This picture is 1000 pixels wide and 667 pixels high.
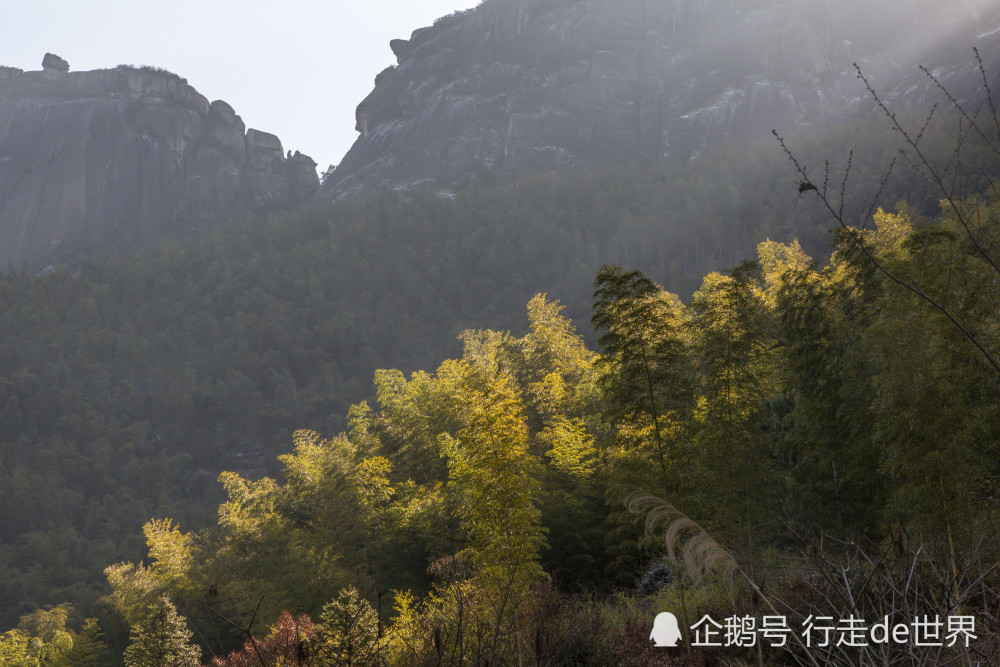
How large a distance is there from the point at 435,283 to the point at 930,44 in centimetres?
9344

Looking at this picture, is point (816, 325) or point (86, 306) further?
point (86, 306)

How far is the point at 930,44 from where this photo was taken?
108 m

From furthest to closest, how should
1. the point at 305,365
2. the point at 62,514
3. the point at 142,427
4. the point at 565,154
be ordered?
the point at 565,154 → the point at 305,365 → the point at 142,427 → the point at 62,514

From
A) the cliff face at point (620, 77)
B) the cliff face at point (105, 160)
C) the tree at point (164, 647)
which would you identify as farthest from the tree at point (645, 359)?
the cliff face at point (105, 160)

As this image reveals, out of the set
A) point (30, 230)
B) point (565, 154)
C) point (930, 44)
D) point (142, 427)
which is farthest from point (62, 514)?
point (930, 44)

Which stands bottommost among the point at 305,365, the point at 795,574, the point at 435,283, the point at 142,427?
the point at 795,574

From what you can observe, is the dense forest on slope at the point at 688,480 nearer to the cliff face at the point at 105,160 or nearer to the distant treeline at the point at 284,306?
A: the distant treeline at the point at 284,306

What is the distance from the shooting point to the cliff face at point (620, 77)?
110 m

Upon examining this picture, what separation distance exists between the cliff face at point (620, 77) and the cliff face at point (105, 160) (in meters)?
28.7

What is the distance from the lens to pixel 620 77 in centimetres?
13012

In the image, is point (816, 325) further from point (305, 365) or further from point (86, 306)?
point (86, 306)

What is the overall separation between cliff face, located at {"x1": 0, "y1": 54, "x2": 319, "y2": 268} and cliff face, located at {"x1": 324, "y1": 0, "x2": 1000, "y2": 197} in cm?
2868

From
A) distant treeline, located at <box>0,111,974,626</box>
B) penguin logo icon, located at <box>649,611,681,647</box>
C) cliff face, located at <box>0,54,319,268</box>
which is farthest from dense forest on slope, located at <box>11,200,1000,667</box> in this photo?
cliff face, located at <box>0,54,319,268</box>

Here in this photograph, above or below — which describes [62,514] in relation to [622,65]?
below
